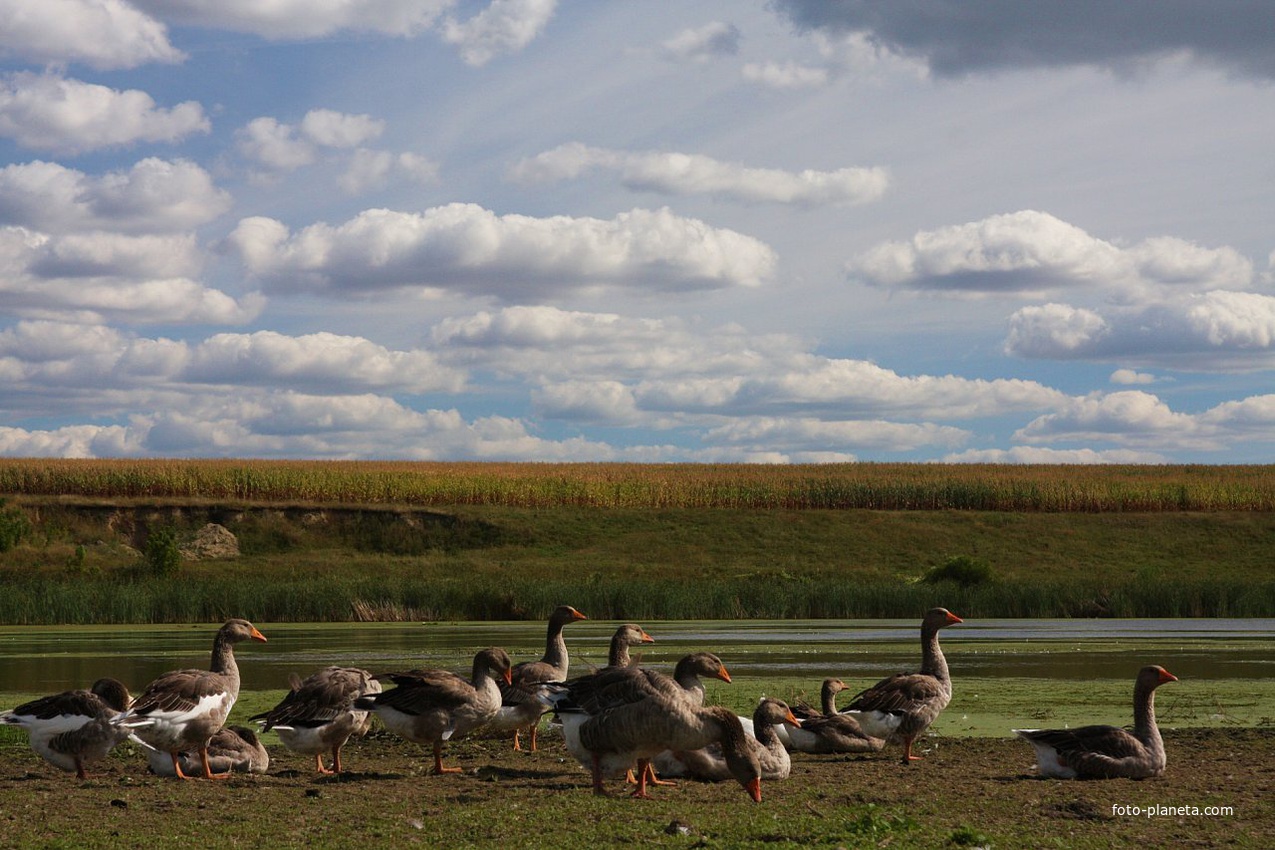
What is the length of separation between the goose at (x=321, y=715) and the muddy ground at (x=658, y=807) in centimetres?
34

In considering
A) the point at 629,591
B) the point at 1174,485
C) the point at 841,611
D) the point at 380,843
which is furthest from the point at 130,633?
the point at 1174,485

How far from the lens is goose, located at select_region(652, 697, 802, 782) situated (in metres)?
11.2

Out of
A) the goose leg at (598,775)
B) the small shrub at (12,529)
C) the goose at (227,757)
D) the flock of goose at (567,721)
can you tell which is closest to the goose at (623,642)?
the flock of goose at (567,721)

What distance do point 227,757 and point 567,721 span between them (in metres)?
3.43

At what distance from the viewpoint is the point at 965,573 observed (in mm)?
42281

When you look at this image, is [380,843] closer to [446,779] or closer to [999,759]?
[446,779]

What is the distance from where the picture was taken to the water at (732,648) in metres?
20.8

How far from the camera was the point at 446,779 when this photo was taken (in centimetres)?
1148

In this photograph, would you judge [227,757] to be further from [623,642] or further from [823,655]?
[823,655]

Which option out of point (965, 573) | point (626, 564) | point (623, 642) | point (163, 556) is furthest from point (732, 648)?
point (163, 556)

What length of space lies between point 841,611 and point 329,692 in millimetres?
27801

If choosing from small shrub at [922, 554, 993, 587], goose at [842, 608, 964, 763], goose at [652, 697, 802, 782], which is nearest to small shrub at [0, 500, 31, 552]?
A: small shrub at [922, 554, 993, 587]

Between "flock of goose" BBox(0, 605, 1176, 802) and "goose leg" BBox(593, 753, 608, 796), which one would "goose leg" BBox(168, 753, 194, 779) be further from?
"goose leg" BBox(593, 753, 608, 796)

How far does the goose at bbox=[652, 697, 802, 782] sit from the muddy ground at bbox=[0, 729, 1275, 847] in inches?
7.4
